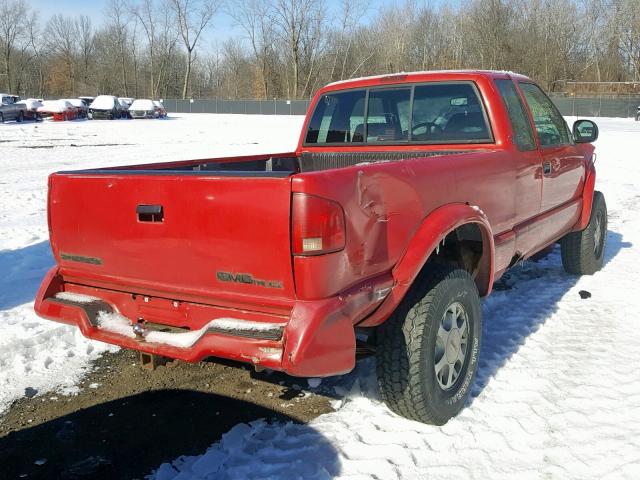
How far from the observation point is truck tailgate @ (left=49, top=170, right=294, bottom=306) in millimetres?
2480

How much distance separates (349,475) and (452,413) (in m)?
0.78

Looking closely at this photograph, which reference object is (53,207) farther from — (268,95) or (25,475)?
(268,95)

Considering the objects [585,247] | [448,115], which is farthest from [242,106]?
[448,115]

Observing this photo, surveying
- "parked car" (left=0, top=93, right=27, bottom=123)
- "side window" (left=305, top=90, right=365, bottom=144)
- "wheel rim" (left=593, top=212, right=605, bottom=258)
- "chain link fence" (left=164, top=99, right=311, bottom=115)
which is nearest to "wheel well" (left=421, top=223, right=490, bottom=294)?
"side window" (left=305, top=90, right=365, bottom=144)

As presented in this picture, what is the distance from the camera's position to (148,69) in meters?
90.9

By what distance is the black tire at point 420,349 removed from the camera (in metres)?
2.95

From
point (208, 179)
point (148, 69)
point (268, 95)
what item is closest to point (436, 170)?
point (208, 179)

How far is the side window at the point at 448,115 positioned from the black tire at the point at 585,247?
7.45 ft

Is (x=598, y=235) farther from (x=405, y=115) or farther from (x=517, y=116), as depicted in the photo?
(x=405, y=115)

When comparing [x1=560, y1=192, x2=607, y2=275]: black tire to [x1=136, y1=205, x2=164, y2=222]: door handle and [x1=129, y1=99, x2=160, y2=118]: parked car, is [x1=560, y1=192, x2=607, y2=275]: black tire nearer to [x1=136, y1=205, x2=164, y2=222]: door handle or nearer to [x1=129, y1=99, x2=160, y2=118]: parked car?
[x1=136, y1=205, x2=164, y2=222]: door handle

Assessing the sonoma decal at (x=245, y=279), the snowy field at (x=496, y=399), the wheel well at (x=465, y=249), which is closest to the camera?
the sonoma decal at (x=245, y=279)

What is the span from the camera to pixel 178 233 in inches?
107

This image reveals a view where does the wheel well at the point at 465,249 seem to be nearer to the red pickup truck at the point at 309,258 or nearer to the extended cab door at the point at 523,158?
the red pickup truck at the point at 309,258

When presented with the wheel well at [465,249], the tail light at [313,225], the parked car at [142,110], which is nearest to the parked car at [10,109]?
the parked car at [142,110]
